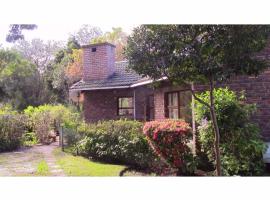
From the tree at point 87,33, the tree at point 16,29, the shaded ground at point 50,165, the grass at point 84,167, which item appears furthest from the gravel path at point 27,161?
the tree at point 87,33

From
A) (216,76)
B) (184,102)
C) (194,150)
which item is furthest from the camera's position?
(184,102)

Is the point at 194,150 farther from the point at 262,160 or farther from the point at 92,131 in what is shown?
the point at 92,131

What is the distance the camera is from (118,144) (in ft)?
33.3

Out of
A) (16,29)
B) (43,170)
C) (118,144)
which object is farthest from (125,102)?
(43,170)

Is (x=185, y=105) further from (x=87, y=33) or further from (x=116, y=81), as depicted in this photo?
(x=87, y=33)

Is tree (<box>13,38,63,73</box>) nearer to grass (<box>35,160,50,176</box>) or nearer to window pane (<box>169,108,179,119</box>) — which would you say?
window pane (<box>169,108,179,119</box>)

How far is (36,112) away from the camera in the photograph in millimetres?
15945

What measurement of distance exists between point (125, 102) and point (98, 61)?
8.10 ft

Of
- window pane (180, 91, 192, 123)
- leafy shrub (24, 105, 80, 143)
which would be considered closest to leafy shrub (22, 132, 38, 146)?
leafy shrub (24, 105, 80, 143)

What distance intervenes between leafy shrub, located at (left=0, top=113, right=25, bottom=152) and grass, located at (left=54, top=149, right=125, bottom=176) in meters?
2.88

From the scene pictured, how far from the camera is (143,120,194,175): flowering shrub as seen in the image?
27.4ft

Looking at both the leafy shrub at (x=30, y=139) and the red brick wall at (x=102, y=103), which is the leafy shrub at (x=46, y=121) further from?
the red brick wall at (x=102, y=103)
